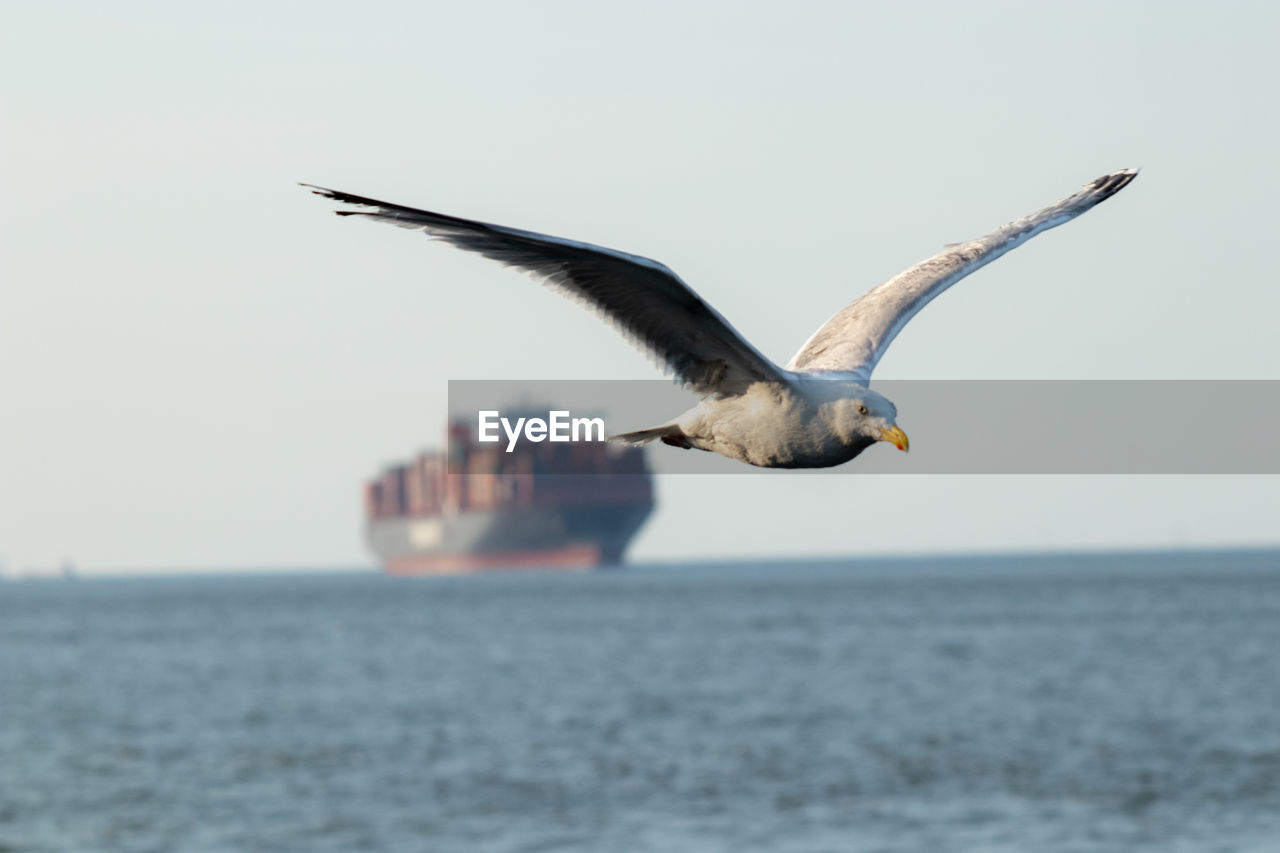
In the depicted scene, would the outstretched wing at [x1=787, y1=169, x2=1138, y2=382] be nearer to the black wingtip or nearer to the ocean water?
the black wingtip

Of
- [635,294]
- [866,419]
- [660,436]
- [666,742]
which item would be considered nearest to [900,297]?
[660,436]

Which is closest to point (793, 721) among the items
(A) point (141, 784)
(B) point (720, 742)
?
(B) point (720, 742)

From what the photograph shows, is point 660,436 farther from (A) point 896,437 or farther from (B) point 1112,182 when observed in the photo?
(B) point 1112,182

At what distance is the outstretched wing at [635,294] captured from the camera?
6.88m

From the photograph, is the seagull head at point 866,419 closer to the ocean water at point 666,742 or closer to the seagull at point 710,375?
the seagull at point 710,375

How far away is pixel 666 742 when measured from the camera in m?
62.7

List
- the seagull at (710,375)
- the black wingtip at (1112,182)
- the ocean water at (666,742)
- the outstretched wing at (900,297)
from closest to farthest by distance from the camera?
the seagull at (710,375) → the outstretched wing at (900,297) → the black wingtip at (1112,182) → the ocean water at (666,742)

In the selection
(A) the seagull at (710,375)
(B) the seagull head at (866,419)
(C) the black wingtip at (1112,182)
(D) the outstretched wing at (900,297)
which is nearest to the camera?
(A) the seagull at (710,375)

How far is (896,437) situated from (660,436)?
140 cm

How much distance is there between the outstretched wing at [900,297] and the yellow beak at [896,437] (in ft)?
4.16

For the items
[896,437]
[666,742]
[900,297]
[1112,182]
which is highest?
[1112,182]

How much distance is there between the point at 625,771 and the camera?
2172 inches

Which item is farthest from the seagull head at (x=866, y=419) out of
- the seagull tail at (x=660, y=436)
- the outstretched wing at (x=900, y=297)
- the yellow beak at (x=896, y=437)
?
the outstretched wing at (x=900, y=297)

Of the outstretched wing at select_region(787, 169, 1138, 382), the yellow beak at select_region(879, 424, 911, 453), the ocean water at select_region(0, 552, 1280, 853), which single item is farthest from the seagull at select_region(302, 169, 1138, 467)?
the ocean water at select_region(0, 552, 1280, 853)
